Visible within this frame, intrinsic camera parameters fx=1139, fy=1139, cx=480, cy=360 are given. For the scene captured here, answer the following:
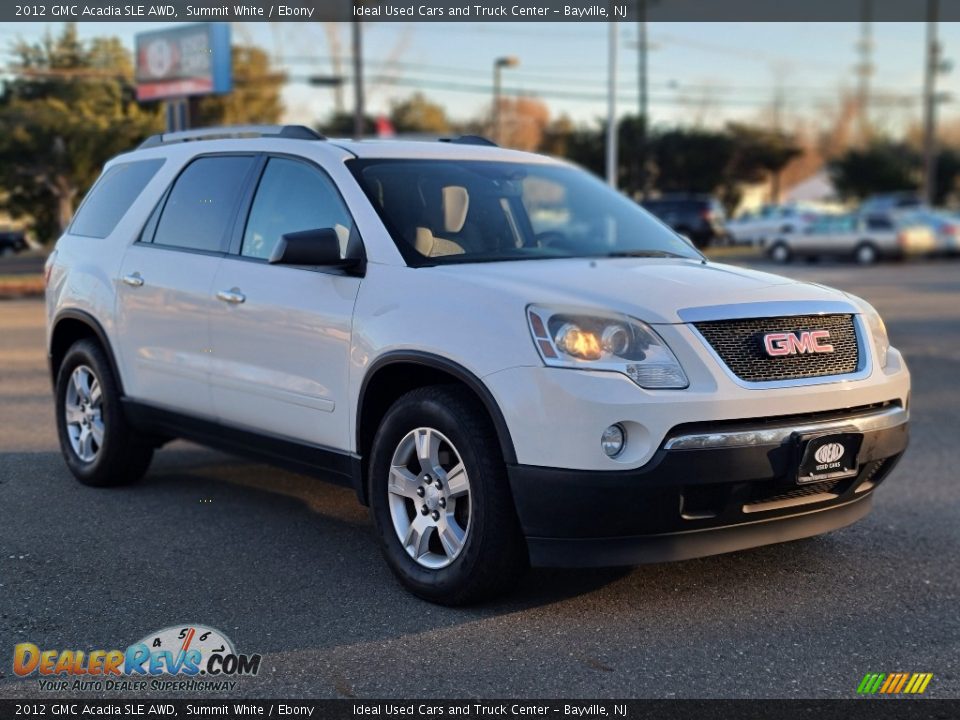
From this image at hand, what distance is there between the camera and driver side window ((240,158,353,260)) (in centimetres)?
522

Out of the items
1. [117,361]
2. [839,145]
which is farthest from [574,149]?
[117,361]

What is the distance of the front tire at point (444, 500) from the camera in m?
4.23

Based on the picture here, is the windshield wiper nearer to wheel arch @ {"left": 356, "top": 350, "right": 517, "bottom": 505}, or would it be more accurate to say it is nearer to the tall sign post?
wheel arch @ {"left": 356, "top": 350, "right": 517, "bottom": 505}

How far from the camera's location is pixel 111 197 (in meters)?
6.76

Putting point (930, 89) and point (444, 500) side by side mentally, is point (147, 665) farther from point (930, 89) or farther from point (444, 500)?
point (930, 89)

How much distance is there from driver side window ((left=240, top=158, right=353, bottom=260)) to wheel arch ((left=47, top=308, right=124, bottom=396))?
1.34 meters

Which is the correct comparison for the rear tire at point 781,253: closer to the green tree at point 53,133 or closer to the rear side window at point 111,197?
the green tree at point 53,133

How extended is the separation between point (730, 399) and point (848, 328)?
872 mm

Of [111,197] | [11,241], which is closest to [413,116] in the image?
[11,241]

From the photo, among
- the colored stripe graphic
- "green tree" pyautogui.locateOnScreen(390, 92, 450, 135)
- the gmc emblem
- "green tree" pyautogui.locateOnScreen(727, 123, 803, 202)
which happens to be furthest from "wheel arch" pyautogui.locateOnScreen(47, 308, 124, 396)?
"green tree" pyautogui.locateOnScreen(727, 123, 803, 202)

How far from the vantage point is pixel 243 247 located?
18.2 ft

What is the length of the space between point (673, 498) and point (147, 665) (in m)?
1.92

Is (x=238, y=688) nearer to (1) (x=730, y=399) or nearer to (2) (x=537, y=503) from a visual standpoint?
(2) (x=537, y=503)
